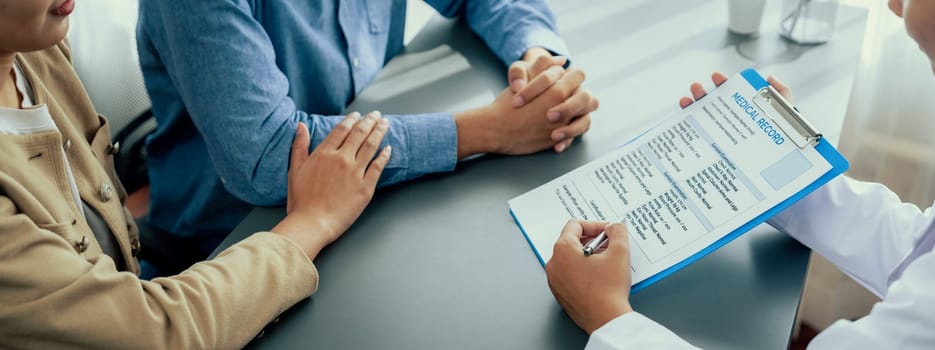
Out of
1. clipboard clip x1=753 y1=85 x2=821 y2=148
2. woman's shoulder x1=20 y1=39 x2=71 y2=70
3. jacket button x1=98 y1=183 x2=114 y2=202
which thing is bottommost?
Answer: jacket button x1=98 y1=183 x2=114 y2=202

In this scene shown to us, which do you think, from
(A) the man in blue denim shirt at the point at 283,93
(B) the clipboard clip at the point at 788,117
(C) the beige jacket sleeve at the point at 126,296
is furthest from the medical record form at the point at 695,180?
(C) the beige jacket sleeve at the point at 126,296

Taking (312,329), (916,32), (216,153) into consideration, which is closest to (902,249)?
(916,32)

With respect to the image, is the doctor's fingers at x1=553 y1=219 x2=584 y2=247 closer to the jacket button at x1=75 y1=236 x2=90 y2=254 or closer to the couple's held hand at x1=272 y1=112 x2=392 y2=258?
the couple's held hand at x1=272 y1=112 x2=392 y2=258

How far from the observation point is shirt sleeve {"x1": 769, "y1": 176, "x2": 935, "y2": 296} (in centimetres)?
82

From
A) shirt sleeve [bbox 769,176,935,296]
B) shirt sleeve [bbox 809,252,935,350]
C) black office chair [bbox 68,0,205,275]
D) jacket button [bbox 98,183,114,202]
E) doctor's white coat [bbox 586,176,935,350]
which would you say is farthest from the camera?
black office chair [bbox 68,0,205,275]

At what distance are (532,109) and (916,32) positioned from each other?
1.54ft

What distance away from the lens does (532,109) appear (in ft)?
3.31

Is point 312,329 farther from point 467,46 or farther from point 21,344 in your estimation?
point 467,46

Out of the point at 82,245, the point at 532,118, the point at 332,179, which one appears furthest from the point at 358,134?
the point at 82,245

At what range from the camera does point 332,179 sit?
90 centimetres

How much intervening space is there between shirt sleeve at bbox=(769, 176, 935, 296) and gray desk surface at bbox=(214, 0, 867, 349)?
31 millimetres

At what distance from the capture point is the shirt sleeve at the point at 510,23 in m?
1.16

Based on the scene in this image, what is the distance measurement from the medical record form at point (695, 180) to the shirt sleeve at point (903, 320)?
141mm

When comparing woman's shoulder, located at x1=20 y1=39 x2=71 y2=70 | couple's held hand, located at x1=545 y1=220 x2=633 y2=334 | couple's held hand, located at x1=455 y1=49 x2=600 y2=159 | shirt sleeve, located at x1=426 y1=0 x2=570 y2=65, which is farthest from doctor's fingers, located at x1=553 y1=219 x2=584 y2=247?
woman's shoulder, located at x1=20 y1=39 x2=71 y2=70
